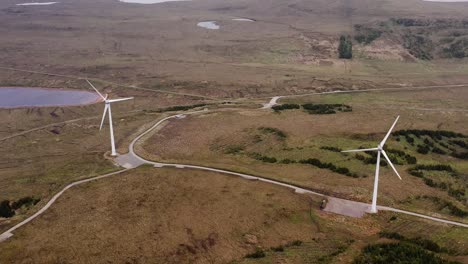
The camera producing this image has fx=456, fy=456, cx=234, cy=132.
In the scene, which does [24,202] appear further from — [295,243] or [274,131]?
[274,131]

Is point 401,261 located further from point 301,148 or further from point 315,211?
point 301,148

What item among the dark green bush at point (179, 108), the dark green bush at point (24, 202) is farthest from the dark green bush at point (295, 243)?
the dark green bush at point (179, 108)

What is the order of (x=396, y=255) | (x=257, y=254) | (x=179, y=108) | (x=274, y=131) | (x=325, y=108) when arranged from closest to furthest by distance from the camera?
(x=396, y=255), (x=257, y=254), (x=274, y=131), (x=325, y=108), (x=179, y=108)

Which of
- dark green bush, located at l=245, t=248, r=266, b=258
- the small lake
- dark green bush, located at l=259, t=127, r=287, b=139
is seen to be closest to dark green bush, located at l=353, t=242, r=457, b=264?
dark green bush, located at l=245, t=248, r=266, b=258

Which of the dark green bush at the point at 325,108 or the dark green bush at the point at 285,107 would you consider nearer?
the dark green bush at the point at 325,108

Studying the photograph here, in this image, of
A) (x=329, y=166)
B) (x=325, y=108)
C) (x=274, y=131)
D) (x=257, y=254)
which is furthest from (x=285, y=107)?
(x=257, y=254)

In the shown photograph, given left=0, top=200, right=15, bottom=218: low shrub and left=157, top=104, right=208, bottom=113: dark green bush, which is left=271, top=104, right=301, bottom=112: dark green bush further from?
left=0, top=200, right=15, bottom=218: low shrub

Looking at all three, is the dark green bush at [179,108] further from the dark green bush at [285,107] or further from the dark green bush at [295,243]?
the dark green bush at [295,243]

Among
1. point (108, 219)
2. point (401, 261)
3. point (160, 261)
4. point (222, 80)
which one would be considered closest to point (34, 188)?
point (108, 219)
